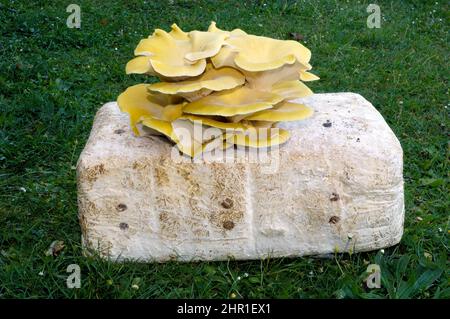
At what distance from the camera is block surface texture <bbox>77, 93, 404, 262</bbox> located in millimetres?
2574

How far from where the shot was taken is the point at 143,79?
5113 mm

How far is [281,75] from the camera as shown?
8.61 ft

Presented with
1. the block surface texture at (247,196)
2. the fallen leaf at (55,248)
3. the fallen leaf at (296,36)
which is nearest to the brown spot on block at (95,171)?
the block surface texture at (247,196)

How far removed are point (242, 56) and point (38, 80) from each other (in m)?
2.89

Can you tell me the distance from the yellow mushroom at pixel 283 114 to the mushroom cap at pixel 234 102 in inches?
3.2

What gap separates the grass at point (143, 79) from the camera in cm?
267

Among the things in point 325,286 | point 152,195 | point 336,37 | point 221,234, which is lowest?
point 325,286

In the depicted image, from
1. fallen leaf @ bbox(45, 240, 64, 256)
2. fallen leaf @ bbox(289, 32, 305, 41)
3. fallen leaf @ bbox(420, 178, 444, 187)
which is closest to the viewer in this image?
fallen leaf @ bbox(45, 240, 64, 256)

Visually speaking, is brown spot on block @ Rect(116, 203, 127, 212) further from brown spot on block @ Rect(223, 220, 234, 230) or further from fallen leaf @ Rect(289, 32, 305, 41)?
fallen leaf @ Rect(289, 32, 305, 41)

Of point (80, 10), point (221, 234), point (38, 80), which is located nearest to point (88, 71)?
point (38, 80)

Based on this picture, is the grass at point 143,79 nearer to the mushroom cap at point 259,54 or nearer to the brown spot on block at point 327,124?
the brown spot on block at point 327,124

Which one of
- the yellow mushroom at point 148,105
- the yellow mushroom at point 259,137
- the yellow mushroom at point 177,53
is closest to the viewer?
the yellow mushroom at point 177,53

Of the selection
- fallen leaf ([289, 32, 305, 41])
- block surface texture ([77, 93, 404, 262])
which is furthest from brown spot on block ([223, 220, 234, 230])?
fallen leaf ([289, 32, 305, 41])

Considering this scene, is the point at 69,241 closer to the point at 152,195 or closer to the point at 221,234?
the point at 152,195
